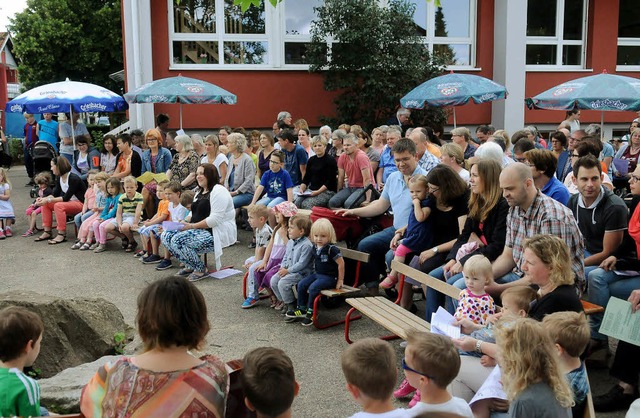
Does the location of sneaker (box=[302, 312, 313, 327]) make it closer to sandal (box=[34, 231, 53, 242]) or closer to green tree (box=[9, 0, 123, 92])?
sandal (box=[34, 231, 53, 242])

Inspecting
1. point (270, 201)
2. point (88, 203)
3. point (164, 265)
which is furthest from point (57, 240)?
point (270, 201)

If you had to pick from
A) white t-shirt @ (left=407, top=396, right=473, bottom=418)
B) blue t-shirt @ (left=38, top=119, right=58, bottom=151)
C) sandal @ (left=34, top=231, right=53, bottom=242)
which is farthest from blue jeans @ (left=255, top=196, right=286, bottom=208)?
blue t-shirt @ (left=38, top=119, right=58, bottom=151)

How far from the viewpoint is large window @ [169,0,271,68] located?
58.2ft

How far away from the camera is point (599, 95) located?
447 inches

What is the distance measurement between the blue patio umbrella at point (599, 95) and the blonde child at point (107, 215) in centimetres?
776

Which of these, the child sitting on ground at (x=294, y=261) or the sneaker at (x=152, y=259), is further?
the sneaker at (x=152, y=259)

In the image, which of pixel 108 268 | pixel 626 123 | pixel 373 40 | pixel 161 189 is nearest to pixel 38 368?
pixel 108 268

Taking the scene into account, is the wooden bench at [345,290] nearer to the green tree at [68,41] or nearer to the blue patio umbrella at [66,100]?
the blue patio umbrella at [66,100]

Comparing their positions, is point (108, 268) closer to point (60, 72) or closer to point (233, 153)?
point (233, 153)

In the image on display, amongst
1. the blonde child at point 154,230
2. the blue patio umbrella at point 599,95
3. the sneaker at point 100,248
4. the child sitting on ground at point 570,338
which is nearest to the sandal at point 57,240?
the sneaker at point 100,248

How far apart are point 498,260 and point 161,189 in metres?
6.21

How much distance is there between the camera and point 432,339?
3.37 metres

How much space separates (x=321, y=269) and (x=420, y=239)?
1.12 metres

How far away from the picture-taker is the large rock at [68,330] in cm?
568
